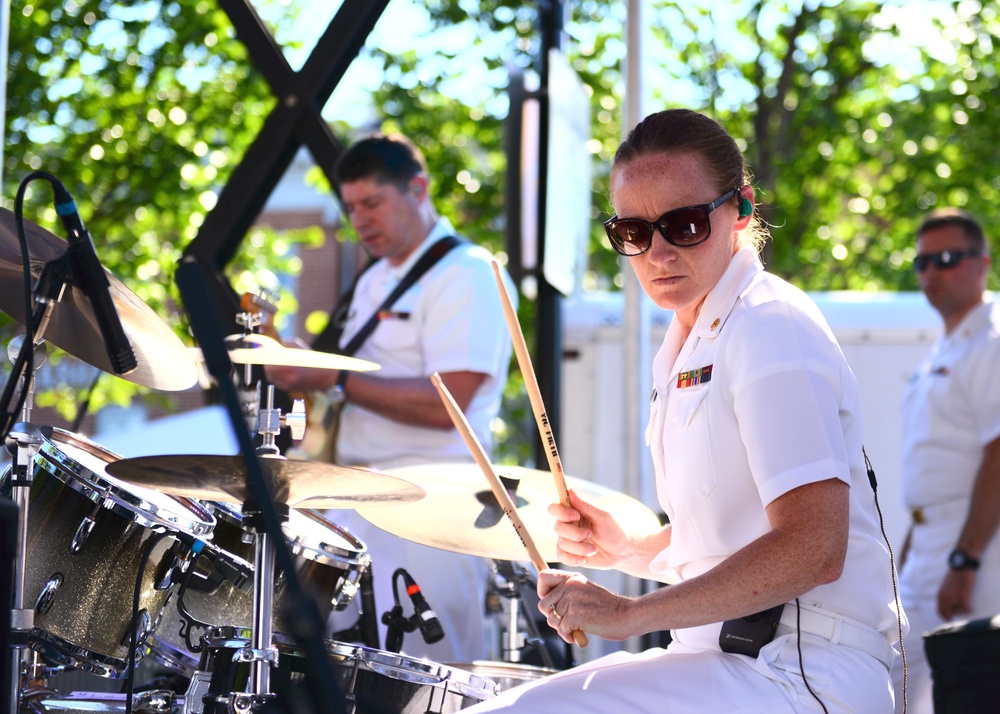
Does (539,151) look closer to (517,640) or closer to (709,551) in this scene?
(517,640)

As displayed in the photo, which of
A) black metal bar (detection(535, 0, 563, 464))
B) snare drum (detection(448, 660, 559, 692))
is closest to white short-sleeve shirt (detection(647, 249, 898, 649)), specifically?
snare drum (detection(448, 660, 559, 692))

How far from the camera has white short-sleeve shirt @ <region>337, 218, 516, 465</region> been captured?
4.02 metres

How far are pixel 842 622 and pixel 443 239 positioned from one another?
2591 mm

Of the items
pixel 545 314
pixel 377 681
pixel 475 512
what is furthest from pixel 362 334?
pixel 377 681

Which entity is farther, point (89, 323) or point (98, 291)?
point (89, 323)

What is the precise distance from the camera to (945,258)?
15.9ft

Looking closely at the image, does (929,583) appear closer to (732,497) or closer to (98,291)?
(732,497)

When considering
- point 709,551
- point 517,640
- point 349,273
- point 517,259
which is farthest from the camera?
point 349,273

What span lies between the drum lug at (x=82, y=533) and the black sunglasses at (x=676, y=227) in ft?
4.57

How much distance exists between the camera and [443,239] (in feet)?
14.0

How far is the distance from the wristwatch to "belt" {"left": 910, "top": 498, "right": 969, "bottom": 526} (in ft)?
0.64

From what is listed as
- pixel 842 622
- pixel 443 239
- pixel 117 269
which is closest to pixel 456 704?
pixel 842 622

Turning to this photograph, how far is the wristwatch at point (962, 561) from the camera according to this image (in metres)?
4.36

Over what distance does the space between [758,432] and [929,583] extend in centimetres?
306
